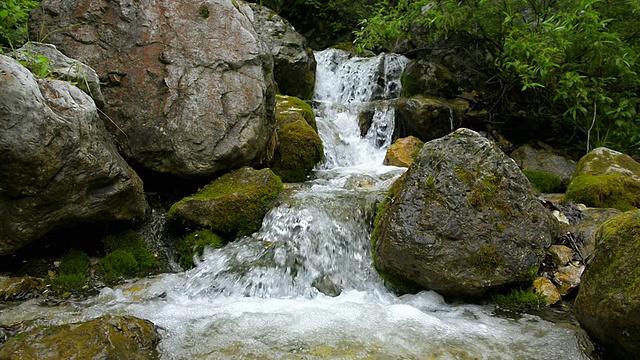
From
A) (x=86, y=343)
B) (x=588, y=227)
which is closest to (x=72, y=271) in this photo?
(x=86, y=343)

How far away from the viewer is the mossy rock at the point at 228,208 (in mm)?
5059

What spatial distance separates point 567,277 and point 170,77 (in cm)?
549

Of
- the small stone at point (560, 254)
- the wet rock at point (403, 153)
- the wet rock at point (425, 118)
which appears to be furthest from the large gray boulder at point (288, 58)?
the small stone at point (560, 254)

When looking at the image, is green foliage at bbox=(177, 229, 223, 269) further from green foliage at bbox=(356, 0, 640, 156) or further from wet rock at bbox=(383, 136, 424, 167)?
green foliage at bbox=(356, 0, 640, 156)

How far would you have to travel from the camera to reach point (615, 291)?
2771 millimetres

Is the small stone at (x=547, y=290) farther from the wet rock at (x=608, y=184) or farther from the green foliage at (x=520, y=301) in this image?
the wet rock at (x=608, y=184)

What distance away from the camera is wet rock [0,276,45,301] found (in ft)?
12.7

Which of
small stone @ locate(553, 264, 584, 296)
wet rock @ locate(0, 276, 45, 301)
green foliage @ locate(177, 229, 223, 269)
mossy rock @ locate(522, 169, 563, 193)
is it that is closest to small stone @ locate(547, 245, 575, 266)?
small stone @ locate(553, 264, 584, 296)

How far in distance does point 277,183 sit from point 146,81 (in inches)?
89.5

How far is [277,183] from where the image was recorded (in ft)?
18.7

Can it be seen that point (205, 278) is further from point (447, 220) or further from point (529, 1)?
point (529, 1)

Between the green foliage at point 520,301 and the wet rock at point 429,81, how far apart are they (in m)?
8.29

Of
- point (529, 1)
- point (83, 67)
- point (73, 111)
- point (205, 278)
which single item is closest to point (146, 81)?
point (83, 67)

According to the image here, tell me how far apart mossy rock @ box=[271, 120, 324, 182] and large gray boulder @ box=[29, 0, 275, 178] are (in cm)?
96
